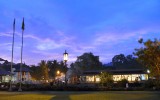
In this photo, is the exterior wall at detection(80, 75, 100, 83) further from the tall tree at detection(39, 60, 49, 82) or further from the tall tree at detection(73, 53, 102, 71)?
the tall tree at detection(39, 60, 49, 82)

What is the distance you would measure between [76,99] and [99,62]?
108m

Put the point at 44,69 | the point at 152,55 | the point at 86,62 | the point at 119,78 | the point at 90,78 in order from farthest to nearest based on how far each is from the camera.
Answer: the point at 86,62, the point at 44,69, the point at 90,78, the point at 119,78, the point at 152,55

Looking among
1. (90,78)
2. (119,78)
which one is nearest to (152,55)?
(119,78)

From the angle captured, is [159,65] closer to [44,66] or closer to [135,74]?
[135,74]

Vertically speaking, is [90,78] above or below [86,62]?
below

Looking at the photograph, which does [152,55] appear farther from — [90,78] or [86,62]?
[86,62]

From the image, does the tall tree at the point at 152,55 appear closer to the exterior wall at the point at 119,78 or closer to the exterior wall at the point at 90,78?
the exterior wall at the point at 119,78

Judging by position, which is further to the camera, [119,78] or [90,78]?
[90,78]

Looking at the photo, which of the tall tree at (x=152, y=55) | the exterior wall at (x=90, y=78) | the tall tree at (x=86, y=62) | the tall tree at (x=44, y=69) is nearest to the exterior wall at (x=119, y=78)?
the exterior wall at (x=90, y=78)

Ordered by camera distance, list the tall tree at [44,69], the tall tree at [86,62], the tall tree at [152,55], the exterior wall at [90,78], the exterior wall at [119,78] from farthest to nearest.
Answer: the tall tree at [44,69]
the tall tree at [86,62]
the exterior wall at [90,78]
the exterior wall at [119,78]
the tall tree at [152,55]

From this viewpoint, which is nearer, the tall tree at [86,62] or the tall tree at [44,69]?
the tall tree at [86,62]

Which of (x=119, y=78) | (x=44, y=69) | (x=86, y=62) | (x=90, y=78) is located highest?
(x=86, y=62)

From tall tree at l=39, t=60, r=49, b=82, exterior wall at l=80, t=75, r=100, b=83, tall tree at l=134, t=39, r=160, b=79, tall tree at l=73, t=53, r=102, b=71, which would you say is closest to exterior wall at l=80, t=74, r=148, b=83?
exterior wall at l=80, t=75, r=100, b=83

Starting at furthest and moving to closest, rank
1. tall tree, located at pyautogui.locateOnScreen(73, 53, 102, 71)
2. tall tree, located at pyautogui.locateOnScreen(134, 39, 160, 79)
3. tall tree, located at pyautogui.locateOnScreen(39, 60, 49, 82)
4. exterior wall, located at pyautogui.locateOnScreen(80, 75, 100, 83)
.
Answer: tall tree, located at pyautogui.locateOnScreen(39, 60, 49, 82)
tall tree, located at pyautogui.locateOnScreen(73, 53, 102, 71)
exterior wall, located at pyautogui.locateOnScreen(80, 75, 100, 83)
tall tree, located at pyautogui.locateOnScreen(134, 39, 160, 79)
